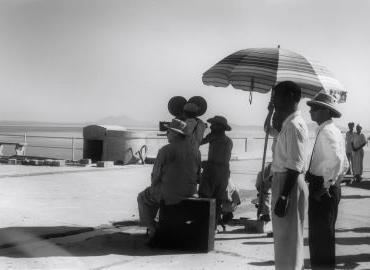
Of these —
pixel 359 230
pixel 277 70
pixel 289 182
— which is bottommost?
pixel 359 230

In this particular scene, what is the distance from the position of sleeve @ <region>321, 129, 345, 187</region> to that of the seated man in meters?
Result: 1.99

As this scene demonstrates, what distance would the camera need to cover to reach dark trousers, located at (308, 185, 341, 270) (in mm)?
5004

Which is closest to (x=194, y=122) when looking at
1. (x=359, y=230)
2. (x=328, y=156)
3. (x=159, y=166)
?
(x=159, y=166)

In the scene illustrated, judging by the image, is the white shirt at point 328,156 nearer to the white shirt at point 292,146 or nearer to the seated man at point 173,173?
the white shirt at point 292,146

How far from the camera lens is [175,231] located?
6.45 metres

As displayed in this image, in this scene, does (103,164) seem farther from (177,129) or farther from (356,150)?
(177,129)

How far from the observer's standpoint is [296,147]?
4.53m

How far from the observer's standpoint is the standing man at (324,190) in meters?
4.95

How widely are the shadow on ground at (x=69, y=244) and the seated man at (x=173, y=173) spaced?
0.33 metres

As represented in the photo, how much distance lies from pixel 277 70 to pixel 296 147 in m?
2.37

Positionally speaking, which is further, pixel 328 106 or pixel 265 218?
pixel 265 218

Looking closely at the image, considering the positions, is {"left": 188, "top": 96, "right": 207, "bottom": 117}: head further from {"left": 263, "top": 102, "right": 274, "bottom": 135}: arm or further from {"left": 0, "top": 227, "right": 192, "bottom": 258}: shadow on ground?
{"left": 0, "top": 227, "right": 192, "bottom": 258}: shadow on ground

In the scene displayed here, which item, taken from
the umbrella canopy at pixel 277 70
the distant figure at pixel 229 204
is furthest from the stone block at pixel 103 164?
the umbrella canopy at pixel 277 70

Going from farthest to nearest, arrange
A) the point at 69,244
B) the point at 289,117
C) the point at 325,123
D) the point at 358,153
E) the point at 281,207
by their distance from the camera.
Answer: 1. the point at 358,153
2. the point at 69,244
3. the point at 325,123
4. the point at 289,117
5. the point at 281,207
